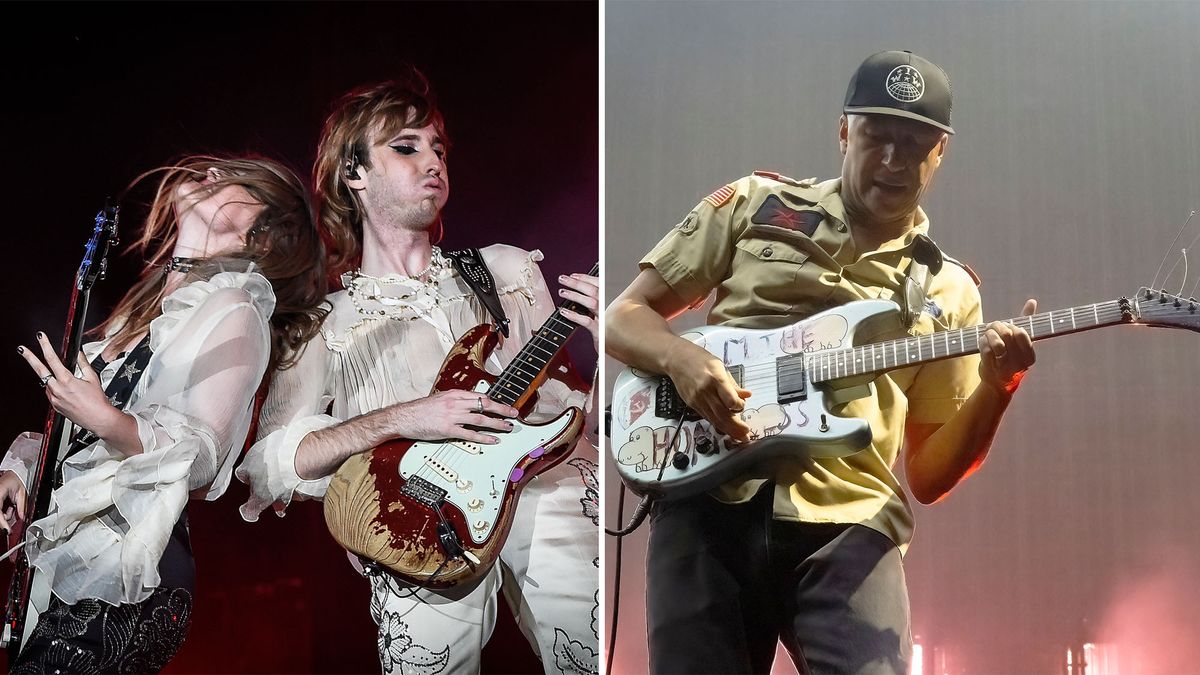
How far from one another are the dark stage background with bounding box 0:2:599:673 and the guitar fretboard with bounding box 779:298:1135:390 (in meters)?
0.62

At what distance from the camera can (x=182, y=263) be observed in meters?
2.82

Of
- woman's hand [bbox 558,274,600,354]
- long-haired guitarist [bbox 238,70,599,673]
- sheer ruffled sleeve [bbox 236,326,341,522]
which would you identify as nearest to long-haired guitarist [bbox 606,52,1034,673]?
woman's hand [bbox 558,274,600,354]

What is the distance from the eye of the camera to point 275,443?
268 cm

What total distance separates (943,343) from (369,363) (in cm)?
132

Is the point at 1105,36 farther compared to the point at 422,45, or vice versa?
the point at 422,45

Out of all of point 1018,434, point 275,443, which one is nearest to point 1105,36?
point 1018,434

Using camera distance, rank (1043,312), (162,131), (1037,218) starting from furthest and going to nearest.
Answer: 1. (162,131)
2. (1037,218)
3. (1043,312)

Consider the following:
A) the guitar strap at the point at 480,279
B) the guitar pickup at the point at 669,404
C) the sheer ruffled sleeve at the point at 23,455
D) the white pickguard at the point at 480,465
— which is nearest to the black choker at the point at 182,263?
the sheer ruffled sleeve at the point at 23,455

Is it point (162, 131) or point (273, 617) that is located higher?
point (162, 131)

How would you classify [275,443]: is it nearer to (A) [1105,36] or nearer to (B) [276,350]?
(B) [276,350]

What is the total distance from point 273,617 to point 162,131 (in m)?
1.31

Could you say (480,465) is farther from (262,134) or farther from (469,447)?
(262,134)

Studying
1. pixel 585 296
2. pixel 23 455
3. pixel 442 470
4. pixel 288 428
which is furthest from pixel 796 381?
pixel 23 455

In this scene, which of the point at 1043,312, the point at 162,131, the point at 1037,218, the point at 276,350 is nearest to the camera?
the point at 1043,312
